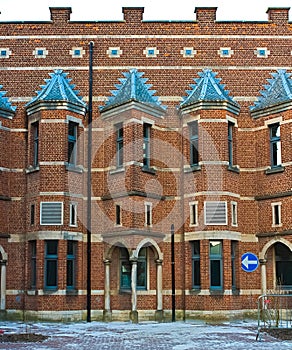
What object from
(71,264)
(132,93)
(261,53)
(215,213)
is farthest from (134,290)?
(261,53)

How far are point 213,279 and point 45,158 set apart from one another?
23.9 ft

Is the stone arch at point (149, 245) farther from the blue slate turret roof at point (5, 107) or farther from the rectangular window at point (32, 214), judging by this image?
the blue slate turret roof at point (5, 107)

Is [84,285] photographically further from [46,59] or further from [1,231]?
[46,59]

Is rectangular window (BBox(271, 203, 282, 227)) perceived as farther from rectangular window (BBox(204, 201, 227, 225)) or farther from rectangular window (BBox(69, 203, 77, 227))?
rectangular window (BBox(69, 203, 77, 227))

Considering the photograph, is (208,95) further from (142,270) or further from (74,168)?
(142,270)

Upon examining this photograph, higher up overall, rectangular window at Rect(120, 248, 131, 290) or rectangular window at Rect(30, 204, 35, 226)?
rectangular window at Rect(30, 204, 35, 226)

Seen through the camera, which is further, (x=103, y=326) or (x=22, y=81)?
(x=22, y=81)

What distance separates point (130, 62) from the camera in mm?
22422

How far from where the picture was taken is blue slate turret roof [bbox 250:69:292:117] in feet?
68.2

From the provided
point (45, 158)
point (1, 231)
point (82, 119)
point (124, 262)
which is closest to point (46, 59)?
point (82, 119)

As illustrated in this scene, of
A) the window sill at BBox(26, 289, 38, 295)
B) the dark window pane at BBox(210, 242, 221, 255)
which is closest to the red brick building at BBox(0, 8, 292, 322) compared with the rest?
the dark window pane at BBox(210, 242, 221, 255)

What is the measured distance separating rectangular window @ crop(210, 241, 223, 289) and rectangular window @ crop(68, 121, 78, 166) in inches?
231

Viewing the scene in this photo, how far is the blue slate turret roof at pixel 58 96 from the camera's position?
804 inches

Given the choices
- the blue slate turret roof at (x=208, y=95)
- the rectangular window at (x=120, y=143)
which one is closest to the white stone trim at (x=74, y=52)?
the rectangular window at (x=120, y=143)
